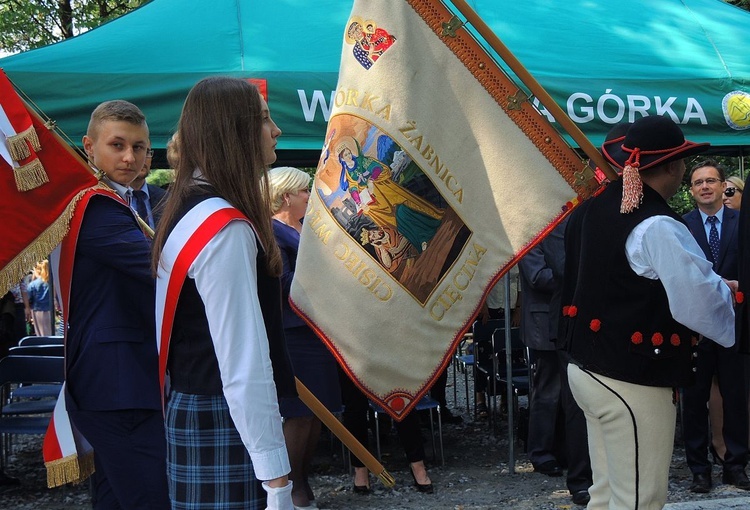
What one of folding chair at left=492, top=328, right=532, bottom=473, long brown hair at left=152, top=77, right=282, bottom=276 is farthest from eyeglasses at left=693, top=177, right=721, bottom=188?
long brown hair at left=152, top=77, right=282, bottom=276

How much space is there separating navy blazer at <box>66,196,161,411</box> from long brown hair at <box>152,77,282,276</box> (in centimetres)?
76

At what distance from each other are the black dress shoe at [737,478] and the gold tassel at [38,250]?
15.1ft

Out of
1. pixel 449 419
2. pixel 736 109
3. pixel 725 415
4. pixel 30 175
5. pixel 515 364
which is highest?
→ pixel 736 109

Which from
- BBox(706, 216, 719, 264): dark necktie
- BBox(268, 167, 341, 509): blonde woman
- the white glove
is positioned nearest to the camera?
the white glove

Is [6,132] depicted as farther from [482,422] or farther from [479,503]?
[482,422]

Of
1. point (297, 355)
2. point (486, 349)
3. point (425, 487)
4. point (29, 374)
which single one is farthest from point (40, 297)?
point (297, 355)

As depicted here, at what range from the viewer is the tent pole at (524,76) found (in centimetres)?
345

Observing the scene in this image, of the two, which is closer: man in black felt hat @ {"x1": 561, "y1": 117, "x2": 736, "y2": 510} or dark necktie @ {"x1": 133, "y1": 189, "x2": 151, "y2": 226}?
man in black felt hat @ {"x1": 561, "y1": 117, "x2": 736, "y2": 510}

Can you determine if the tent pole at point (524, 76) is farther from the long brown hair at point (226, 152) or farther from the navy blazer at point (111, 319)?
the navy blazer at point (111, 319)

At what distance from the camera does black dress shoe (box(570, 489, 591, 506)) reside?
5.50 metres

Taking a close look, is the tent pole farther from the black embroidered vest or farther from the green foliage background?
the green foliage background

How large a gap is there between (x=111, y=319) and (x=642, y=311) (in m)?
1.89

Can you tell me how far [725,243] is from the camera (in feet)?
20.1

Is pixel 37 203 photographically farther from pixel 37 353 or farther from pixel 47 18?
pixel 47 18
